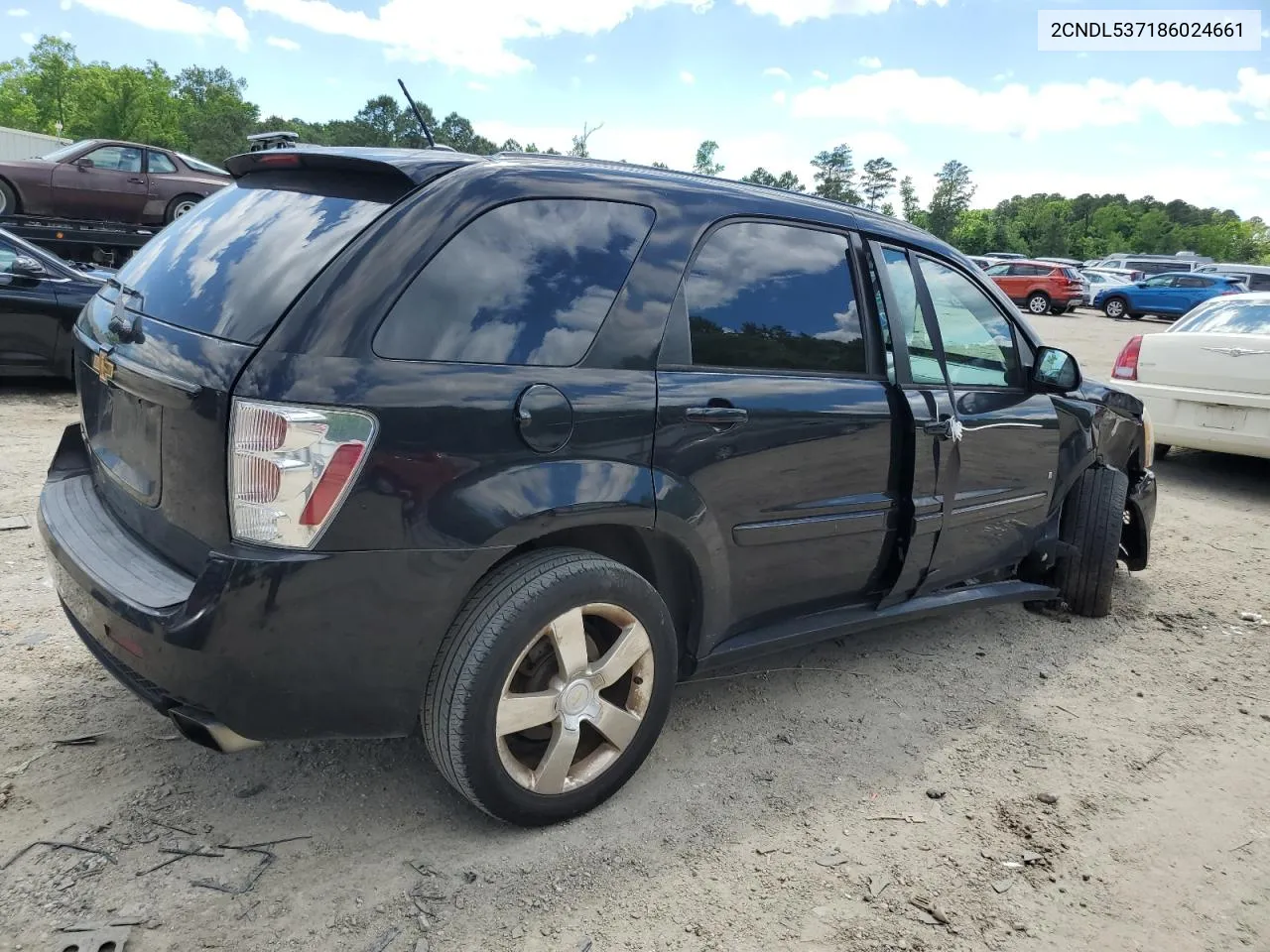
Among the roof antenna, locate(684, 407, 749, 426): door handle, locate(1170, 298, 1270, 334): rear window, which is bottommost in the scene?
locate(684, 407, 749, 426): door handle

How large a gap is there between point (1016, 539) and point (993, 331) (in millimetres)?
944

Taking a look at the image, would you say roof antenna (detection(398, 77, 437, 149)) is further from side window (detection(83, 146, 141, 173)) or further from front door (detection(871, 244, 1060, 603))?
side window (detection(83, 146, 141, 173))

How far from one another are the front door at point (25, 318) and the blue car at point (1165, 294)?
1150 inches

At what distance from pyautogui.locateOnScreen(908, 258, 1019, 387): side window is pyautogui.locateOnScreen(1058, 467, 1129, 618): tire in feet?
3.10

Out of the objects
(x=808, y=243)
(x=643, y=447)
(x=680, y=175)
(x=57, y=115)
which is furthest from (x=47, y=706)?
(x=57, y=115)

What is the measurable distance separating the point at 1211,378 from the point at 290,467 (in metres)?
7.53

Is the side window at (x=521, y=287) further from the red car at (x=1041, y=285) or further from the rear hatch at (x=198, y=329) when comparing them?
the red car at (x=1041, y=285)

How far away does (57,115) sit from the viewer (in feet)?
232

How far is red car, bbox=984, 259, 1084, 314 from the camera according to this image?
28438 millimetres

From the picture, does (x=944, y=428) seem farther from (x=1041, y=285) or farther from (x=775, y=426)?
(x=1041, y=285)

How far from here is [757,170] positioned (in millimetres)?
58781

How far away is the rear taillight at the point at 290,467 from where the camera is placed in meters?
2.10

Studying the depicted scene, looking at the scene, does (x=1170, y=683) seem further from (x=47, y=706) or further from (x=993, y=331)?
(x=47, y=706)

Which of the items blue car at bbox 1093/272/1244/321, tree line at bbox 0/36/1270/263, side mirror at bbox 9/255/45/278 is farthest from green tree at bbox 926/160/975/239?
side mirror at bbox 9/255/45/278
